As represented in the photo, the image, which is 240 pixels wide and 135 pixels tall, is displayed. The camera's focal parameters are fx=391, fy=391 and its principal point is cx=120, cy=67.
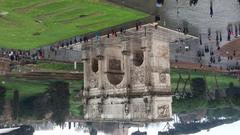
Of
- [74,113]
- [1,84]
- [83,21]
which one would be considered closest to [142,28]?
[83,21]

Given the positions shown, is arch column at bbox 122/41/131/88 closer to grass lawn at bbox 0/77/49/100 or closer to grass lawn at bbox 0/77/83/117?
grass lawn at bbox 0/77/83/117

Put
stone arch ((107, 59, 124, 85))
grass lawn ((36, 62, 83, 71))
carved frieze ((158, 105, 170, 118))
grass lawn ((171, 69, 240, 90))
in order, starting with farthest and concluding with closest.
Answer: grass lawn ((171, 69, 240, 90)) < grass lawn ((36, 62, 83, 71)) < stone arch ((107, 59, 124, 85)) < carved frieze ((158, 105, 170, 118))

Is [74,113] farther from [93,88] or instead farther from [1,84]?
[93,88]

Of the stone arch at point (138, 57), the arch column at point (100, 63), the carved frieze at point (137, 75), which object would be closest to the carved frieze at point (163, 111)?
the carved frieze at point (137, 75)

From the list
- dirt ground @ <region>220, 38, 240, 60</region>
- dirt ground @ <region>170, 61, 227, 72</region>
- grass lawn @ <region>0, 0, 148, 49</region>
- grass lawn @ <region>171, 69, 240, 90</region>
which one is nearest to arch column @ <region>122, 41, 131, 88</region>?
grass lawn @ <region>0, 0, 148, 49</region>

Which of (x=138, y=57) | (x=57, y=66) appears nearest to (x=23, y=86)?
(x=57, y=66)

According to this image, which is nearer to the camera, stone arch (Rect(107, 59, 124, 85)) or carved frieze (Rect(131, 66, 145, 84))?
carved frieze (Rect(131, 66, 145, 84))

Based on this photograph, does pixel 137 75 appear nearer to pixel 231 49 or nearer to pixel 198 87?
pixel 231 49
